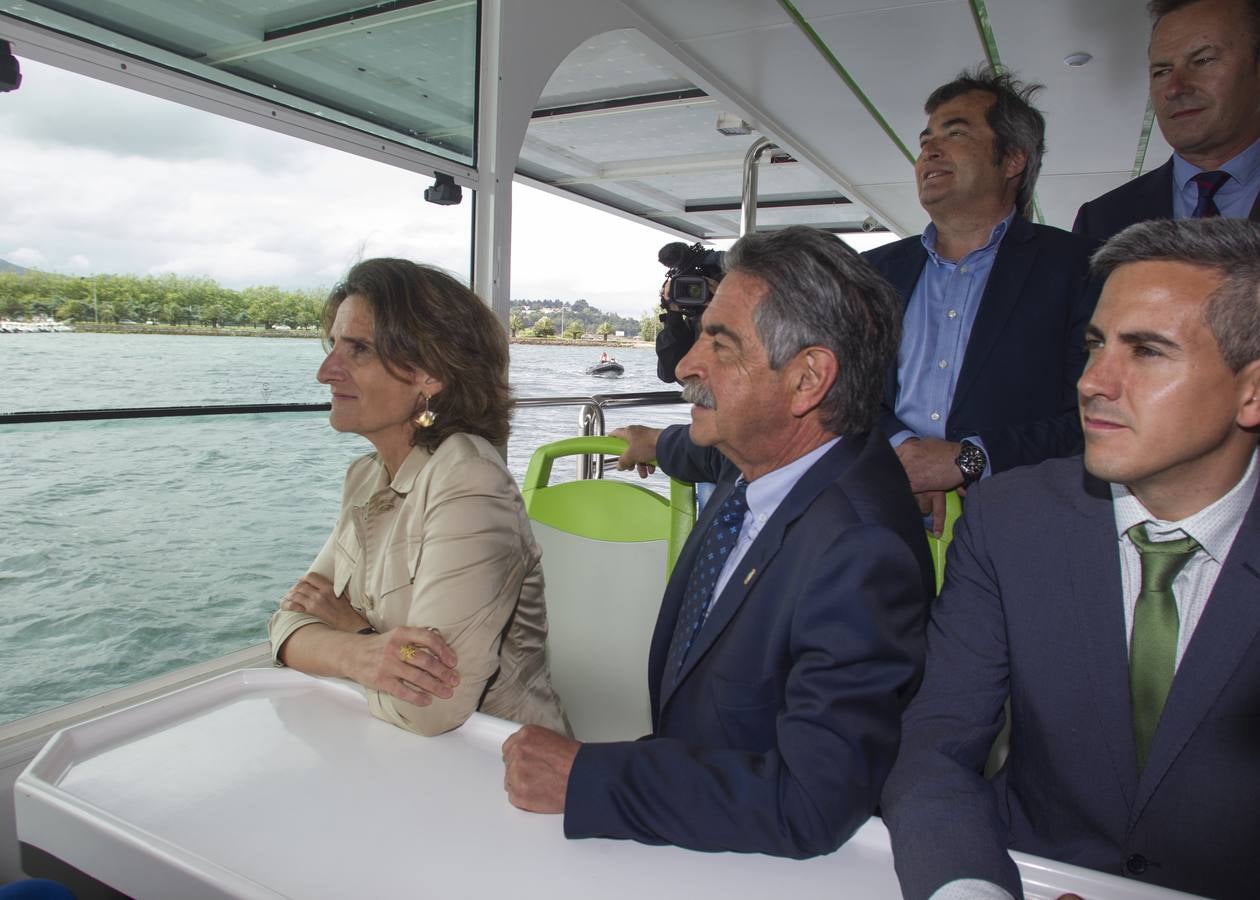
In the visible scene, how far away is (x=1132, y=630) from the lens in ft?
3.22

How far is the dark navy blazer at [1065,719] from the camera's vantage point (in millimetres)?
894

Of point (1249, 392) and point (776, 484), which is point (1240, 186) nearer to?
point (1249, 392)

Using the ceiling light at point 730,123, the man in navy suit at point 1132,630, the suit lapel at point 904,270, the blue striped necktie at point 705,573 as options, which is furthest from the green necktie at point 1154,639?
the ceiling light at point 730,123

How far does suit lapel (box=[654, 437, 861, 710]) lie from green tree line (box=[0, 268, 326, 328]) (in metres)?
1.30

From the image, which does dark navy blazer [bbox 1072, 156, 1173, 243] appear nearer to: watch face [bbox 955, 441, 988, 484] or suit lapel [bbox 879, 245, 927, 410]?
suit lapel [bbox 879, 245, 927, 410]

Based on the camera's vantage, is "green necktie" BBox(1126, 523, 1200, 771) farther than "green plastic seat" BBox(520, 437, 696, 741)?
No

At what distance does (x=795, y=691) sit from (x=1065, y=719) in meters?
0.37

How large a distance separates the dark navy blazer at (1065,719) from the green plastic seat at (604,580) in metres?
0.75

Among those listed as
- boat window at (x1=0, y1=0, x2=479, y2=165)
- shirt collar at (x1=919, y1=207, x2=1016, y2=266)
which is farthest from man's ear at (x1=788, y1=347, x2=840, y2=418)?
boat window at (x1=0, y1=0, x2=479, y2=165)

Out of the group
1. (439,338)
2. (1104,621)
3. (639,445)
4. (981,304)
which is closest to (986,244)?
(981,304)

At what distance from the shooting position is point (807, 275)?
1.15 metres

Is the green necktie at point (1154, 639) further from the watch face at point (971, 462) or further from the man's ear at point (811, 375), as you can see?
the watch face at point (971, 462)

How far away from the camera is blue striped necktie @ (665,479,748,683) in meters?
1.20

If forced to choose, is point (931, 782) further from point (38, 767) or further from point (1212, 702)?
point (38, 767)
